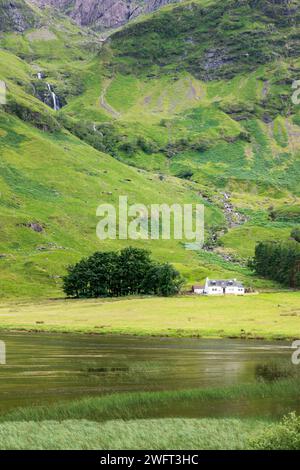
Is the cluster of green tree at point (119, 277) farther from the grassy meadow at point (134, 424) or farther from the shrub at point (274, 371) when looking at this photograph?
the grassy meadow at point (134, 424)

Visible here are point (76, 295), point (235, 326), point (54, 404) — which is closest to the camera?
point (54, 404)

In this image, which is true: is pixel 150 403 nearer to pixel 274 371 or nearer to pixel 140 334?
pixel 274 371

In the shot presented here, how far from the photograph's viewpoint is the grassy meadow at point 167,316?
10356 centimetres

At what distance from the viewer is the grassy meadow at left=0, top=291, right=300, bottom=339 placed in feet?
340

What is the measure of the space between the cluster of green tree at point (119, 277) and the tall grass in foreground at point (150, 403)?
406ft

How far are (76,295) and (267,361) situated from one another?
382ft

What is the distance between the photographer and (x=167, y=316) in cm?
12625

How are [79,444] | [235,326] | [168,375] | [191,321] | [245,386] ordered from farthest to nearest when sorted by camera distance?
[191,321], [235,326], [168,375], [245,386], [79,444]

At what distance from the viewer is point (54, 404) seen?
40625 mm

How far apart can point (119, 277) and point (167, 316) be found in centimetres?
5153

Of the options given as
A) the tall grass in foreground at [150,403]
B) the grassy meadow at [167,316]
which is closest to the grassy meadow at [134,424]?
the tall grass in foreground at [150,403]
